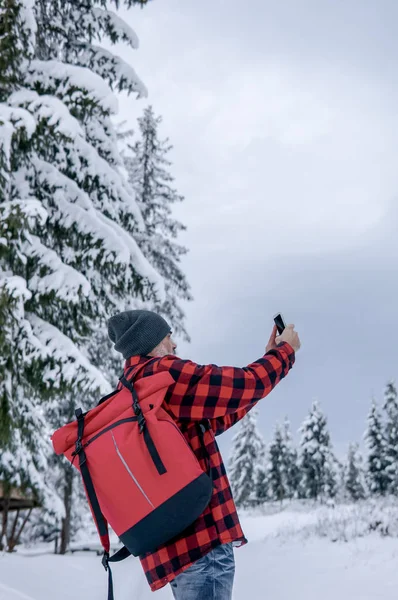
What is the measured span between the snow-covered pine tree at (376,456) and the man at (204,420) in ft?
154

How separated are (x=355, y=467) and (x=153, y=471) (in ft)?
215

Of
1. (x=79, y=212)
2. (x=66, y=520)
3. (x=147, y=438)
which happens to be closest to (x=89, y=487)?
(x=147, y=438)

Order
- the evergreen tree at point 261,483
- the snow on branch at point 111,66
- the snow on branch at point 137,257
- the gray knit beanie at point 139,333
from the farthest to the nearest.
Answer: the evergreen tree at point 261,483 < the snow on branch at point 111,66 < the snow on branch at point 137,257 < the gray knit beanie at point 139,333

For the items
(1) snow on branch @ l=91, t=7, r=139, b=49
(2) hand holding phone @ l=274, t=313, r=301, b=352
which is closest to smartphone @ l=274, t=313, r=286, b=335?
(2) hand holding phone @ l=274, t=313, r=301, b=352

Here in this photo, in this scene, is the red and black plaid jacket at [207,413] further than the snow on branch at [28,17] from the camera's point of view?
No

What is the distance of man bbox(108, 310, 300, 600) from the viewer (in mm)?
2127

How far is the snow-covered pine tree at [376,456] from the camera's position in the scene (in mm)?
45000

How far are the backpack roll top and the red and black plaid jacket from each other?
0.08 meters

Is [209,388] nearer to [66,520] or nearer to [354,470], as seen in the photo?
[66,520]

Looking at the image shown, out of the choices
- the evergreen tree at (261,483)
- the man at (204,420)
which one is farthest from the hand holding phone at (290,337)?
the evergreen tree at (261,483)

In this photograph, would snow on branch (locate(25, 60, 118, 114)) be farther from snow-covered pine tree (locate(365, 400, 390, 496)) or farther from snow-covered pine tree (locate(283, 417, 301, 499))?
snow-covered pine tree (locate(283, 417, 301, 499))

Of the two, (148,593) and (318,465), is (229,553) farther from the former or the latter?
(318,465)

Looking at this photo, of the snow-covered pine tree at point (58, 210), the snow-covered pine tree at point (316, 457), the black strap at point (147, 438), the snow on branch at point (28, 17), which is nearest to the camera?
the black strap at point (147, 438)

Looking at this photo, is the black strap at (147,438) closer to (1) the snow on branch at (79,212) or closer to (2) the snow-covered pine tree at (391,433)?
A: (1) the snow on branch at (79,212)
